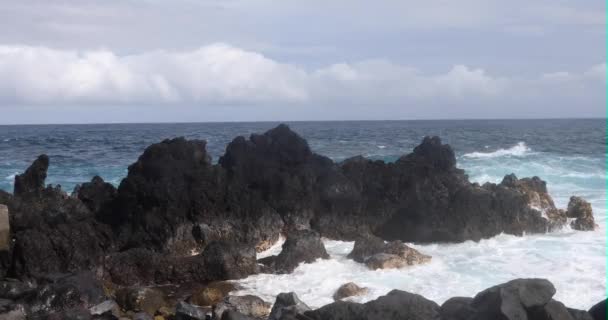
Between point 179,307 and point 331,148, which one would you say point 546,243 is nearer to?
point 179,307

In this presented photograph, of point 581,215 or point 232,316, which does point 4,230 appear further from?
point 581,215

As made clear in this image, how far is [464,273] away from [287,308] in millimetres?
6362

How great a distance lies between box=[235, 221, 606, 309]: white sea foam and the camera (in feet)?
46.5

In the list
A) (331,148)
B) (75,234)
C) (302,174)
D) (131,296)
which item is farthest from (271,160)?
(331,148)

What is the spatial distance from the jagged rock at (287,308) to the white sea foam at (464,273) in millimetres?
1636

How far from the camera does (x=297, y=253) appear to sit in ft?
53.2

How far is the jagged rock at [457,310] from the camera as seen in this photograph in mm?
9695

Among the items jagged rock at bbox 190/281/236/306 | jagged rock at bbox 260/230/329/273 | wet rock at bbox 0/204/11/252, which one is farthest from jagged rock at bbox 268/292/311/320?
wet rock at bbox 0/204/11/252

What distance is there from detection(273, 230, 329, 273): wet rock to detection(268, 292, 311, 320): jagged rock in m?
3.88

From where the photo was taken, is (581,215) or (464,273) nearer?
(464,273)

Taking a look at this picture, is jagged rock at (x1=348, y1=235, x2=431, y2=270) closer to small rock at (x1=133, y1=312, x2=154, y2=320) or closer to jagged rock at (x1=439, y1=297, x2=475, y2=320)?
jagged rock at (x1=439, y1=297, x2=475, y2=320)

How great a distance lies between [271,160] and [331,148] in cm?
3571

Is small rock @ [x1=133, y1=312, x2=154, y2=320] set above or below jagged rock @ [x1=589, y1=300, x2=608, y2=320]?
below

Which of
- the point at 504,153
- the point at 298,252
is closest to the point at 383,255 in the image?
the point at 298,252
